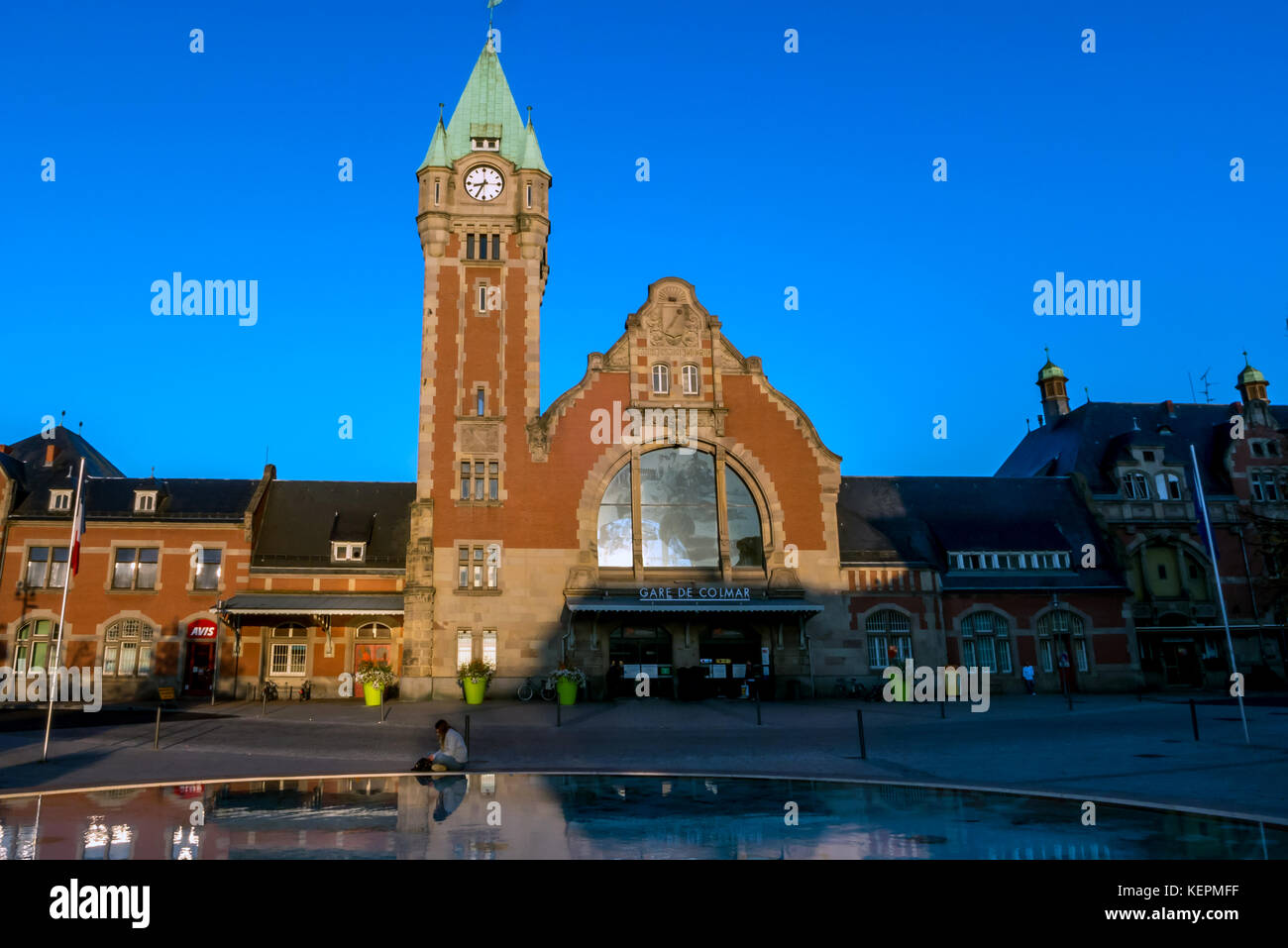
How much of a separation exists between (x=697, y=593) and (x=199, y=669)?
80.6 ft

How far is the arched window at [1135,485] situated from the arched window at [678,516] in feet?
72.8

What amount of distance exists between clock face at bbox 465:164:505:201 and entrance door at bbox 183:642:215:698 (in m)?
25.5

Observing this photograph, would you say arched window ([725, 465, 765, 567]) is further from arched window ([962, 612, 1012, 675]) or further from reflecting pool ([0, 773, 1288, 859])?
reflecting pool ([0, 773, 1288, 859])

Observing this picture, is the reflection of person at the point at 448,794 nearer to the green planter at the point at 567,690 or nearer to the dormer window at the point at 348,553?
the green planter at the point at 567,690

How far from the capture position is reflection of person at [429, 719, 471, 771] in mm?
16781

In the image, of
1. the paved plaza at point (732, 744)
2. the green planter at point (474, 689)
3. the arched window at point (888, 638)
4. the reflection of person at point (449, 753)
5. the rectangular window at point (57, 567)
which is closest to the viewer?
the paved plaza at point (732, 744)

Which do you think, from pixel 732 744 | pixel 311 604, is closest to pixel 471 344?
pixel 311 604

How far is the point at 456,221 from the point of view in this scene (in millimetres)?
41406

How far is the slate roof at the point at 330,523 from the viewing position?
43.2m

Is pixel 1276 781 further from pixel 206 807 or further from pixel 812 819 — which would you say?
pixel 206 807

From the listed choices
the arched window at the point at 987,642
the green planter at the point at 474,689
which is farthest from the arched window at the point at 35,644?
the arched window at the point at 987,642

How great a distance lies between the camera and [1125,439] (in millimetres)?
47531

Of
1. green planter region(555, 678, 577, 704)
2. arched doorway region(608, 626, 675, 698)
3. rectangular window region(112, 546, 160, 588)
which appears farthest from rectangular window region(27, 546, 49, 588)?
arched doorway region(608, 626, 675, 698)
